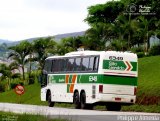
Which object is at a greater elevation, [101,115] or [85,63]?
[85,63]

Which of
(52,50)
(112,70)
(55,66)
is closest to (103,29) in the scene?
(52,50)

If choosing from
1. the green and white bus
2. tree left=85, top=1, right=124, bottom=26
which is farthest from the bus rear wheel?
tree left=85, top=1, right=124, bottom=26

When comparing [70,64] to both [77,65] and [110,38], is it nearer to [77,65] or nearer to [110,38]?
[77,65]

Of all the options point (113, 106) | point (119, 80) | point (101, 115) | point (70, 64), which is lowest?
point (113, 106)

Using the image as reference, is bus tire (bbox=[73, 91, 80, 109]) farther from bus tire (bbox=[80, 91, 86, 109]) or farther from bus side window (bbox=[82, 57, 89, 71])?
bus side window (bbox=[82, 57, 89, 71])

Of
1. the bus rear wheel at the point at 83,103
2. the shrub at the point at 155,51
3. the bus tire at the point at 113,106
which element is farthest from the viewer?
the shrub at the point at 155,51

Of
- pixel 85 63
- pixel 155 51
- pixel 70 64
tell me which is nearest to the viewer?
pixel 85 63

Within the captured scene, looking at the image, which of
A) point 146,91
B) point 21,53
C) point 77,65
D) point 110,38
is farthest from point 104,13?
point 77,65

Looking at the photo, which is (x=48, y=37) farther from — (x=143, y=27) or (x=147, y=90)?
(x=147, y=90)

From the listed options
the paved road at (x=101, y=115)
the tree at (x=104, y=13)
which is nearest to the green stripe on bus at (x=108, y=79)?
the paved road at (x=101, y=115)

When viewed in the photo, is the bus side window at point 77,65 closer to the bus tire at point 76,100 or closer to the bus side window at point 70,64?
the bus side window at point 70,64

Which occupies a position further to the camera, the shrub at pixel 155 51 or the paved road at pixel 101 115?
the shrub at pixel 155 51

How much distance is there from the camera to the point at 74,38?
270ft

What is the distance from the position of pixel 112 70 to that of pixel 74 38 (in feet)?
163
